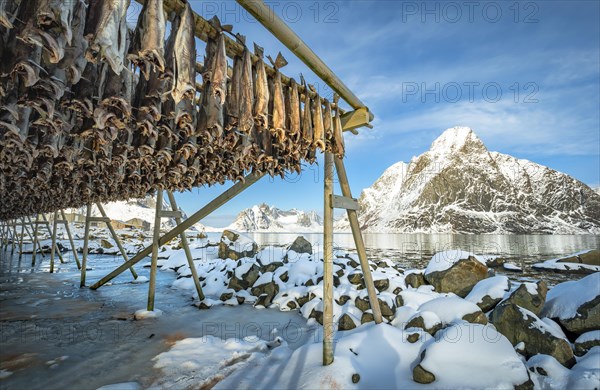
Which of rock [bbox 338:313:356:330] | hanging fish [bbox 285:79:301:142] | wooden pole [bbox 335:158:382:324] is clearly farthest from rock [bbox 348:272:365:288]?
hanging fish [bbox 285:79:301:142]

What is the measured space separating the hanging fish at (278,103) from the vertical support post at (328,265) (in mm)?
1715

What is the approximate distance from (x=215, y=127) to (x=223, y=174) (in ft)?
13.7

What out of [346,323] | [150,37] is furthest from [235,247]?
[150,37]


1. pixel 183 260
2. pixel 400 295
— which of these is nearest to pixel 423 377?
pixel 400 295

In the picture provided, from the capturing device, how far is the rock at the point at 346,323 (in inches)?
273

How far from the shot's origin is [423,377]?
435 cm

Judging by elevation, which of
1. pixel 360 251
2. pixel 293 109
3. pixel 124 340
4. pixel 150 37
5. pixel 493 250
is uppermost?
pixel 293 109

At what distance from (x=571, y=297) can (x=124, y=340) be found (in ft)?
34.5

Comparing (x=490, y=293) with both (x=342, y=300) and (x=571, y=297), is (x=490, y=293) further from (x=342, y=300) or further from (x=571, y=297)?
(x=342, y=300)

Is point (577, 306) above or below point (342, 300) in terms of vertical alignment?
above

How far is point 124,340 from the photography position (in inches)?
251

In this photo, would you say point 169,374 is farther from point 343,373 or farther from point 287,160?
point 287,160

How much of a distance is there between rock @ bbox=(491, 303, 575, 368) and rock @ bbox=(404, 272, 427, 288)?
341 cm

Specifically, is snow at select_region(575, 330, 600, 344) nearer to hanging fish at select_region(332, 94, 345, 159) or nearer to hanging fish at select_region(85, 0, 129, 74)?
hanging fish at select_region(332, 94, 345, 159)
